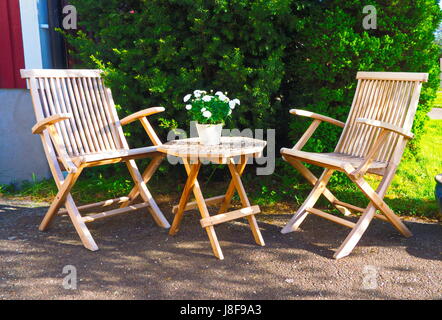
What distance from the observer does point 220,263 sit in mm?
2994

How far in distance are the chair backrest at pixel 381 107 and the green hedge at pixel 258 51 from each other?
28cm

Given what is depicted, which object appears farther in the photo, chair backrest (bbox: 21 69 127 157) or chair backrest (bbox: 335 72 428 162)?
chair backrest (bbox: 21 69 127 157)

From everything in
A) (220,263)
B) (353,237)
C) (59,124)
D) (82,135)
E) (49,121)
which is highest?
(49,121)

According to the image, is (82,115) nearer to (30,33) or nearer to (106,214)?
(106,214)

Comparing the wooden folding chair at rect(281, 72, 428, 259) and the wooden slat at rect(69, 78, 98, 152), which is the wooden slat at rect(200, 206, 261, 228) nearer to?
the wooden folding chair at rect(281, 72, 428, 259)

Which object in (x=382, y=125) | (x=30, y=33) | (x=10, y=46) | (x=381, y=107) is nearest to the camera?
(x=382, y=125)

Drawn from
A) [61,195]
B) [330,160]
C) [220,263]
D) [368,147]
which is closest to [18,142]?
[61,195]

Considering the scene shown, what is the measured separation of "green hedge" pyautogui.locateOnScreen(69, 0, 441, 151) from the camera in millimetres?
3879

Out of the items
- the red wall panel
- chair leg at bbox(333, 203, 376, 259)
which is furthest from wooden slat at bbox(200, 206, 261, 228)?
the red wall panel

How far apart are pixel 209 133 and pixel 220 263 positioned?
Answer: 35.0 inches

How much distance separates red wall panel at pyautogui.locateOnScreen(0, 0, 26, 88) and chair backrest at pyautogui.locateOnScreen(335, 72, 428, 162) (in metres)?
3.38

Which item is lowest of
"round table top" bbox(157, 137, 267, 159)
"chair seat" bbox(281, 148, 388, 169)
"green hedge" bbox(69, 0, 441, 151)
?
"chair seat" bbox(281, 148, 388, 169)

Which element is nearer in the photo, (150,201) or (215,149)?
(215,149)

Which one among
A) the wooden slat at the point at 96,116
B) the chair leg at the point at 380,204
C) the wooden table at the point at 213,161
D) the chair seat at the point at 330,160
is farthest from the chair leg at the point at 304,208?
the wooden slat at the point at 96,116
